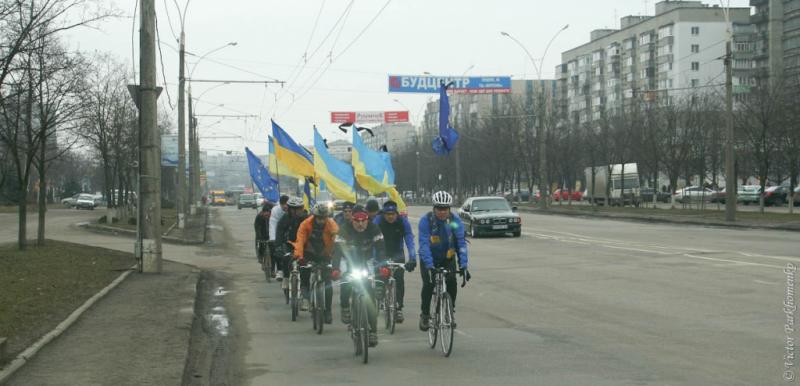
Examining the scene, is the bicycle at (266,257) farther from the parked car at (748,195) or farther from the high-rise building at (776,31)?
the high-rise building at (776,31)

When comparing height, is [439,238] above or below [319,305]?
above

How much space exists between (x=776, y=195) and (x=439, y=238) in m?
53.6

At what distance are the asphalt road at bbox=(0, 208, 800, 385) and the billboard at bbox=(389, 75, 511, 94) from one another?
30910mm

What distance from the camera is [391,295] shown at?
10.5m

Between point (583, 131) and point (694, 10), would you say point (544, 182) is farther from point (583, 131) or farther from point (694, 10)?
Answer: point (694, 10)

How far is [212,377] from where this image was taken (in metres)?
8.34

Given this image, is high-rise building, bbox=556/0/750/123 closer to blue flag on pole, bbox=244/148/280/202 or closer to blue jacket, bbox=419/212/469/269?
blue flag on pole, bbox=244/148/280/202

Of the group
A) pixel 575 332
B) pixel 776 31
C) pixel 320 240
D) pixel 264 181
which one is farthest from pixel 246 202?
pixel 575 332

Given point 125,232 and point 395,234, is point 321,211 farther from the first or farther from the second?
point 125,232

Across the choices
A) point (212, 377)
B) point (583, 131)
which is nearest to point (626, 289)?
point (212, 377)

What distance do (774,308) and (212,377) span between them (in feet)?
23.8

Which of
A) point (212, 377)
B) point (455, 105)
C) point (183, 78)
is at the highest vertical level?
→ point (455, 105)

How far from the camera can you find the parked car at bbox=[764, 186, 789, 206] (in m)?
57.6

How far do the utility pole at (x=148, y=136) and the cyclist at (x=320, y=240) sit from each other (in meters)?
8.26
